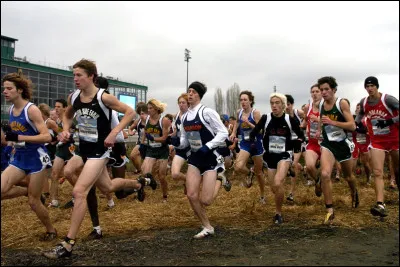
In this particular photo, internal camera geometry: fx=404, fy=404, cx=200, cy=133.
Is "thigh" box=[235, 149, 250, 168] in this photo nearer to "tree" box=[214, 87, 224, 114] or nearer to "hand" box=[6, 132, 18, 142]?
"hand" box=[6, 132, 18, 142]

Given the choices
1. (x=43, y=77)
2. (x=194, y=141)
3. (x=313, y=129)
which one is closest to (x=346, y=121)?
(x=313, y=129)

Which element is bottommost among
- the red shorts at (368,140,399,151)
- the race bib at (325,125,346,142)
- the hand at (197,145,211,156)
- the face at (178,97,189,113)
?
the hand at (197,145,211,156)

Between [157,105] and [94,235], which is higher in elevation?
[157,105]

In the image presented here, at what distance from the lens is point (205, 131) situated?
5.97 meters

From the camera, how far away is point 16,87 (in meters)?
5.62

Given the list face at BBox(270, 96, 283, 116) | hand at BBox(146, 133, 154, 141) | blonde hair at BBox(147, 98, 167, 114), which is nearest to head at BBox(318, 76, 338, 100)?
face at BBox(270, 96, 283, 116)

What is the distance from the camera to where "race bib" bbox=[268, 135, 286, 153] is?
6.86 m

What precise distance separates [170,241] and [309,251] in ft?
6.00

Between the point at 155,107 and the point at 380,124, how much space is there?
4.93 meters

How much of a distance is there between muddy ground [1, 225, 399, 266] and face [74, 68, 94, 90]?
2078mm

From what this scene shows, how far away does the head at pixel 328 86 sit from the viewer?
6668 mm

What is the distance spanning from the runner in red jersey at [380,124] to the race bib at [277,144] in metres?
1.58

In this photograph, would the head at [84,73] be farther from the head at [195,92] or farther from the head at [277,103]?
the head at [277,103]

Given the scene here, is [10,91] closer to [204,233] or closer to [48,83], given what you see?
[204,233]
